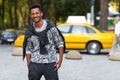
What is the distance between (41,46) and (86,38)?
52.2 ft

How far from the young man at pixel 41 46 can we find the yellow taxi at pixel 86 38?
15.6 meters

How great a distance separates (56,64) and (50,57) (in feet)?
0.49

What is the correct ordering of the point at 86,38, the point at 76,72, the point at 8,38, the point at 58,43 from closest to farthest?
the point at 58,43 → the point at 76,72 → the point at 86,38 → the point at 8,38

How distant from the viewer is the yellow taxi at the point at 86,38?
22.3 m

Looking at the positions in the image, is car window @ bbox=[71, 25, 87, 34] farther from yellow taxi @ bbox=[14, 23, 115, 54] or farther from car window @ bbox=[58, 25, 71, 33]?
car window @ bbox=[58, 25, 71, 33]

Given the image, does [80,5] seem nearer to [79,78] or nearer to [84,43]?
[84,43]

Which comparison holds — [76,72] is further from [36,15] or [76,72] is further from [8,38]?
[8,38]

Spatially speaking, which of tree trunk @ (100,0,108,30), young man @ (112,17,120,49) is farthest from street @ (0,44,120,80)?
tree trunk @ (100,0,108,30)

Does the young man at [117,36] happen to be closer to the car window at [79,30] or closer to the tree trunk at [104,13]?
the car window at [79,30]

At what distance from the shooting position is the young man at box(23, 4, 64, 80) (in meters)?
6.62

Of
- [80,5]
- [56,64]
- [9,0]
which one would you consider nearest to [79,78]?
[56,64]

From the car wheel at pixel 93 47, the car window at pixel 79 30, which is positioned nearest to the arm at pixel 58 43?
the car wheel at pixel 93 47

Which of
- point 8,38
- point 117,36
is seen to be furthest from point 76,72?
point 8,38

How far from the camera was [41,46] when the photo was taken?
662 cm
